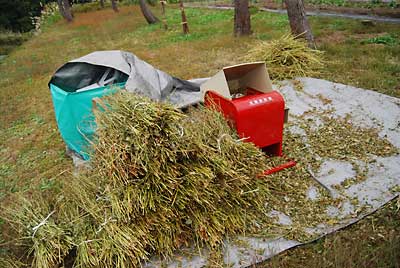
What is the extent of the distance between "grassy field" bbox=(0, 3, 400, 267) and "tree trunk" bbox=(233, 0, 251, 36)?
28 centimetres

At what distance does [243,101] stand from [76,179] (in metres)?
1.47

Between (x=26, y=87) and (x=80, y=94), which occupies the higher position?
(x=80, y=94)

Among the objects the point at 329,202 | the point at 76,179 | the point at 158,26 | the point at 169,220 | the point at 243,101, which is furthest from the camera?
the point at 158,26

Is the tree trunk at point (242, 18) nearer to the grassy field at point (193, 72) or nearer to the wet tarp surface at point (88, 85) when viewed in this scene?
the grassy field at point (193, 72)

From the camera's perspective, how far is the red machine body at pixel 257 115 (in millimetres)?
2750

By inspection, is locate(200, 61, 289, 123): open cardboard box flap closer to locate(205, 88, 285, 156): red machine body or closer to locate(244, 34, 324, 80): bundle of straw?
locate(205, 88, 285, 156): red machine body

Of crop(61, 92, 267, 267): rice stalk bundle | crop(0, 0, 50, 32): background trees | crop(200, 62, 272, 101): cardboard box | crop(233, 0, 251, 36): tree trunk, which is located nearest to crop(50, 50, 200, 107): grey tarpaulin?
crop(200, 62, 272, 101): cardboard box

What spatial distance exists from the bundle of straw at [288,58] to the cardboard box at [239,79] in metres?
1.80

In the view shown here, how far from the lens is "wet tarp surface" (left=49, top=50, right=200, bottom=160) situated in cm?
336

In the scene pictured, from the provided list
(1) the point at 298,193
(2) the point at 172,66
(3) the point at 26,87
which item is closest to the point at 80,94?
(1) the point at 298,193

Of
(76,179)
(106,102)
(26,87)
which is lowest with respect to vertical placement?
(26,87)

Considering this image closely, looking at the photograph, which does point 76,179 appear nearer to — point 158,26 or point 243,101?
point 243,101

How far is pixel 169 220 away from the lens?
2.17 meters

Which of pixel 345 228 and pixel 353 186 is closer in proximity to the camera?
pixel 345 228
